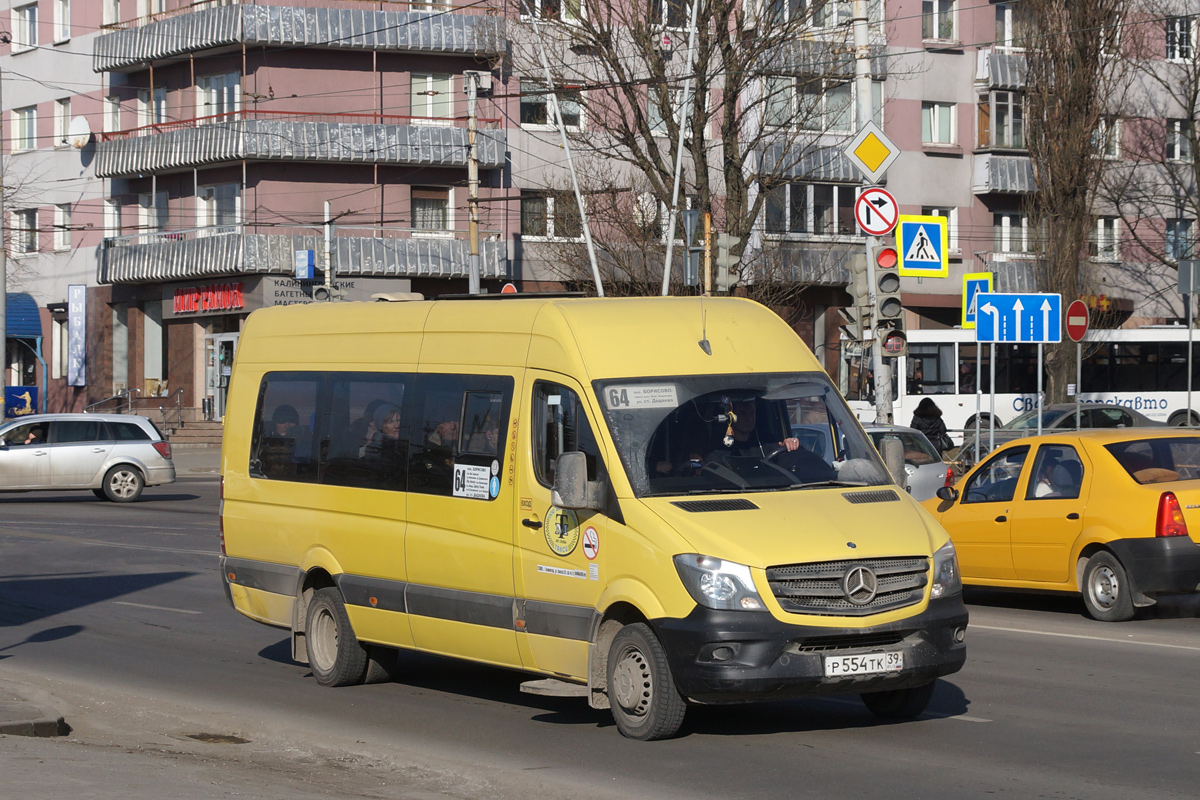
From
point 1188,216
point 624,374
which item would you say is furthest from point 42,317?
point 624,374

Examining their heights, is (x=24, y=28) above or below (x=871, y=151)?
above

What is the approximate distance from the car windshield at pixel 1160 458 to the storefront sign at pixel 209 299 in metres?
36.2

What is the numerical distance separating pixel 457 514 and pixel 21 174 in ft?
165

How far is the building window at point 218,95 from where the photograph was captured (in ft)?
154

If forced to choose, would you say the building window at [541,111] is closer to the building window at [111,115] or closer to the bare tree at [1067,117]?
the bare tree at [1067,117]

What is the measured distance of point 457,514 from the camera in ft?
30.6

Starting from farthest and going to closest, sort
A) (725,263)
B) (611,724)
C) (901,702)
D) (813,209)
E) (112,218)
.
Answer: (112,218), (813,209), (725,263), (611,724), (901,702)

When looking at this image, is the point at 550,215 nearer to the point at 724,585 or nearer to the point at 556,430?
the point at 556,430

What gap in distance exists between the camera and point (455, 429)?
9.49 meters

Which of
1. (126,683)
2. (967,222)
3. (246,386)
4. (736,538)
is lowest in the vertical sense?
(126,683)

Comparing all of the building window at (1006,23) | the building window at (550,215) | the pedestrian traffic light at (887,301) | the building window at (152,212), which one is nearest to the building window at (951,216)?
→ the building window at (1006,23)

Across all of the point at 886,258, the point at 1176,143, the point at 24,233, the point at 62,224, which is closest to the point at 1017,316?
the point at 886,258

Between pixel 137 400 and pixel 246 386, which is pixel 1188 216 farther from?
pixel 246 386

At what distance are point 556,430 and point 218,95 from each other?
136 feet
